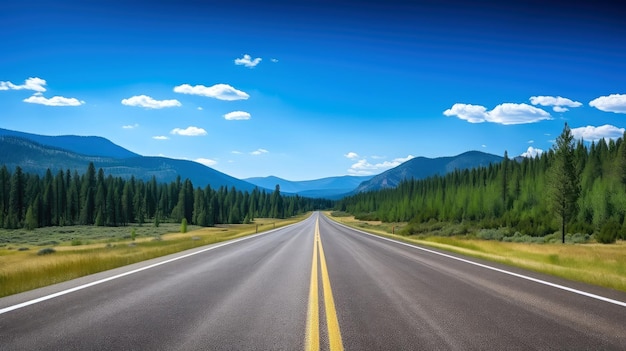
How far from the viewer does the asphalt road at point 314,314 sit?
512 centimetres

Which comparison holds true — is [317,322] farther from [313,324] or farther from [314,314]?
[314,314]

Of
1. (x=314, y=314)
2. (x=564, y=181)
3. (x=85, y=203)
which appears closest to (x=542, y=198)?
(x=564, y=181)

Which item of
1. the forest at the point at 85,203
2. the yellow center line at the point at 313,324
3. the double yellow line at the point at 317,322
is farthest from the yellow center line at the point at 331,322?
the forest at the point at 85,203

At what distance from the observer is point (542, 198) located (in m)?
75.8

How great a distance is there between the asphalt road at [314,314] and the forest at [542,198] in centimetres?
4507

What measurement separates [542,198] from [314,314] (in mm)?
80922

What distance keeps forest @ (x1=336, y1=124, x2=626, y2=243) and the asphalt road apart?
148 ft

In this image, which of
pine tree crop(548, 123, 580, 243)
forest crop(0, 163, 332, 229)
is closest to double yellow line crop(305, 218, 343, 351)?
pine tree crop(548, 123, 580, 243)

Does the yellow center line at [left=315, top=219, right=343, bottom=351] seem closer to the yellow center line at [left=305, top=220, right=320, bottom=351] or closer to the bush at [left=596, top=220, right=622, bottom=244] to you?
the yellow center line at [left=305, top=220, right=320, bottom=351]

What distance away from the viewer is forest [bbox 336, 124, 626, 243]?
49000mm

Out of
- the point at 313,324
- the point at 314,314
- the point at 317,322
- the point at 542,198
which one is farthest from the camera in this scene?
the point at 542,198

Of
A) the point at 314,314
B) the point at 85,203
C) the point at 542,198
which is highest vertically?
the point at 542,198

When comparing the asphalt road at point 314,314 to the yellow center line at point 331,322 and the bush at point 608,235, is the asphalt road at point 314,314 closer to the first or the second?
the yellow center line at point 331,322

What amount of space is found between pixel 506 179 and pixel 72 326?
354 feet
